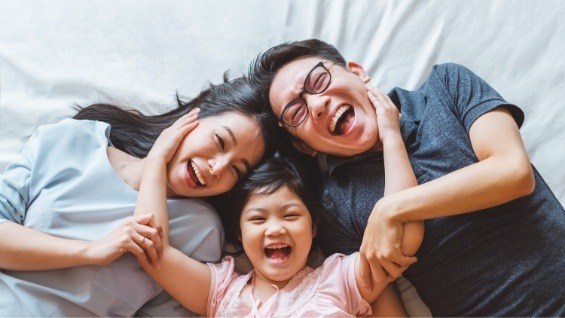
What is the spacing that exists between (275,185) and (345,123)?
21 centimetres

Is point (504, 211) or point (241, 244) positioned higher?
point (504, 211)

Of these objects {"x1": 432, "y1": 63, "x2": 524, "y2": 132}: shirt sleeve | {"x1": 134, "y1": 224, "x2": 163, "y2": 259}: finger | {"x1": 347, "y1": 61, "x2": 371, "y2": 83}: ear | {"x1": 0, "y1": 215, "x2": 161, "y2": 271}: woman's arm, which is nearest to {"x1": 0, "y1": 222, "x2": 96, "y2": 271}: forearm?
{"x1": 0, "y1": 215, "x2": 161, "y2": 271}: woman's arm

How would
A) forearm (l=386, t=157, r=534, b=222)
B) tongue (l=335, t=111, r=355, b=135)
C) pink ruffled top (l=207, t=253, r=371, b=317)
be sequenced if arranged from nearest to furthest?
1. forearm (l=386, t=157, r=534, b=222)
2. pink ruffled top (l=207, t=253, r=371, b=317)
3. tongue (l=335, t=111, r=355, b=135)

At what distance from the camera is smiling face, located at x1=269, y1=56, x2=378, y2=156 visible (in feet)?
4.47

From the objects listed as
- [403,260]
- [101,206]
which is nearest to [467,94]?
[403,260]

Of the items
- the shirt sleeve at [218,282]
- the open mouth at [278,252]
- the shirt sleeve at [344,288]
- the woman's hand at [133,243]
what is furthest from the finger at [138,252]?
the shirt sleeve at [344,288]

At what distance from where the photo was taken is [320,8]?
1.71 metres

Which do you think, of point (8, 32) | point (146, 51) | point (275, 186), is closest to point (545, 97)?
point (275, 186)

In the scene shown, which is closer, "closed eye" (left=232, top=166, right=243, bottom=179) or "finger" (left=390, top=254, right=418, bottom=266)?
"finger" (left=390, top=254, right=418, bottom=266)

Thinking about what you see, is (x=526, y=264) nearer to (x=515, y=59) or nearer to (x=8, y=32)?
(x=515, y=59)

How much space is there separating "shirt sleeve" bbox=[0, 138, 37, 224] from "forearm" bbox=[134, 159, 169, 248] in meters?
0.24

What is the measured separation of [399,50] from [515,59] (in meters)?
0.30

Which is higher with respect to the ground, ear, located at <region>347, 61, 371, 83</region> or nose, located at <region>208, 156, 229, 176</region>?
ear, located at <region>347, 61, 371, 83</region>

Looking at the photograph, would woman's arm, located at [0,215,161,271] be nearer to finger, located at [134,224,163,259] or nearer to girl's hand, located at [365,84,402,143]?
finger, located at [134,224,163,259]
